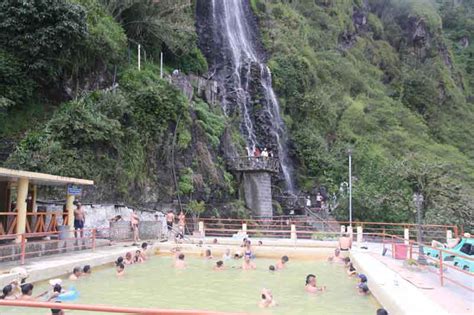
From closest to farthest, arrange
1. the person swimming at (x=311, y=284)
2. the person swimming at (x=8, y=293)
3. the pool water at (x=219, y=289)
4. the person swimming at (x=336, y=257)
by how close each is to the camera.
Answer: the person swimming at (x=8, y=293)
the pool water at (x=219, y=289)
the person swimming at (x=311, y=284)
the person swimming at (x=336, y=257)

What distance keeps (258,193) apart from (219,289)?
18841 mm

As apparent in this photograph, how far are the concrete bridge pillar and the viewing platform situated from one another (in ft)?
1.77

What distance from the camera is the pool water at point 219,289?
11.4 metres

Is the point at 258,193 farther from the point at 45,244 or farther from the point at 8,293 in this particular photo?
the point at 8,293

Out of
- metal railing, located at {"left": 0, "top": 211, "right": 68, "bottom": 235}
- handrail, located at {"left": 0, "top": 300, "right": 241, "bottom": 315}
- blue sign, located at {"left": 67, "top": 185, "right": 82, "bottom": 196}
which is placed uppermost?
blue sign, located at {"left": 67, "top": 185, "right": 82, "bottom": 196}

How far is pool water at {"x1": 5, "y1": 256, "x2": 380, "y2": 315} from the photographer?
37.4ft

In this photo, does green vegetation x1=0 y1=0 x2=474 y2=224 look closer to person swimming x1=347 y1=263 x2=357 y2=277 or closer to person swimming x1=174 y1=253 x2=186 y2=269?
person swimming x1=174 y1=253 x2=186 y2=269

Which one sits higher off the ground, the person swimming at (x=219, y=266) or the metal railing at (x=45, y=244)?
the metal railing at (x=45, y=244)

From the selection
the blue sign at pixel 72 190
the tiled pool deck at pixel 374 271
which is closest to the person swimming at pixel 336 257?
the tiled pool deck at pixel 374 271

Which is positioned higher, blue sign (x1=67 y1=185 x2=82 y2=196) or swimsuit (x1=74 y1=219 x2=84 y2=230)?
blue sign (x1=67 y1=185 x2=82 y2=196)

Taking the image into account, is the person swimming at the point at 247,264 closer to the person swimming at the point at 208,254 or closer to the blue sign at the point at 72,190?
the person swimming at the point at 208,254

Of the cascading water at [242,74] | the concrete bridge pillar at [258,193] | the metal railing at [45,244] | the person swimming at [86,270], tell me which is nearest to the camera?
the metal railing at [45,244]

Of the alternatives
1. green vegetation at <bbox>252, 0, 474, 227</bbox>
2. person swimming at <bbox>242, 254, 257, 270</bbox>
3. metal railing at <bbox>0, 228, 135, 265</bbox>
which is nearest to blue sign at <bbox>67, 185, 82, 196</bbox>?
metal railing at <bbox>0, 228, 135, 265</bbox>

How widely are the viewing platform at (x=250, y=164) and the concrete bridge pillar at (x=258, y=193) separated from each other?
1.77 ft
